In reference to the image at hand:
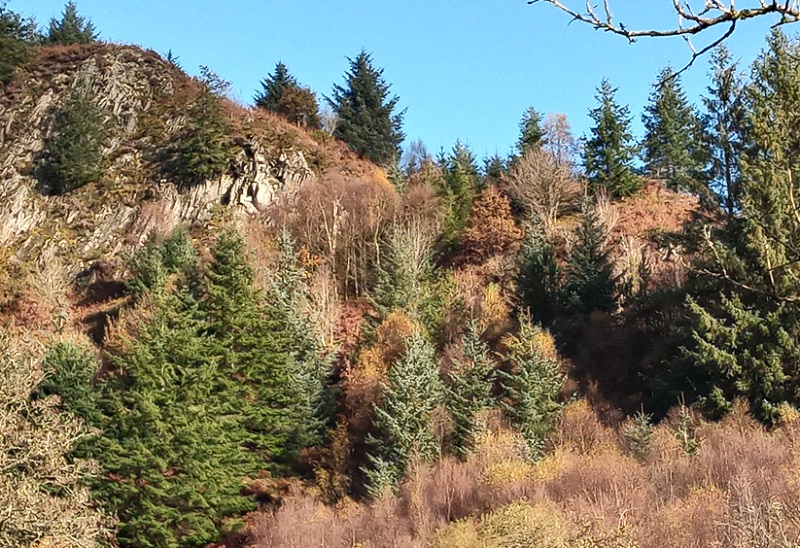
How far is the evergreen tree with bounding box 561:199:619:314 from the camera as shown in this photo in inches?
1262

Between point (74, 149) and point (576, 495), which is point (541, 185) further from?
point (74, 149)

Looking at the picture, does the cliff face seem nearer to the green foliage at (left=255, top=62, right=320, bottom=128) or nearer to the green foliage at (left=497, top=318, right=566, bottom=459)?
the green foliage at (left=255, top=62, right=320, bottom=128)

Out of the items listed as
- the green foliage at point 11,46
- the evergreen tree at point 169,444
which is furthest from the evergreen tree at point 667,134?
the green foliage at point 11,46

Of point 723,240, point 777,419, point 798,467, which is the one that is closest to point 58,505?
point 798,467

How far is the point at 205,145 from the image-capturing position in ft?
143

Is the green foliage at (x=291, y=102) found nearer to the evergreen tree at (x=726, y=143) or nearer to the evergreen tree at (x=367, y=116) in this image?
the evergreen tree at (x=367, y=116)

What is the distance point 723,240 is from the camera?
79.7ft

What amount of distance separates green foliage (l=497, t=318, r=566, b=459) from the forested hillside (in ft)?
0.28

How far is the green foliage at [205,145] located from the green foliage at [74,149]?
18.8 ft

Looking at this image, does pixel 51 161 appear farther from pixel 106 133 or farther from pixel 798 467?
pixel 798 467

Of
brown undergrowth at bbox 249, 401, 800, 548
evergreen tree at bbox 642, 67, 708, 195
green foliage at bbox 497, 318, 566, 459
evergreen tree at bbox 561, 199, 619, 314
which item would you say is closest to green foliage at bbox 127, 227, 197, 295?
brown undergrowth at bbox 249, 401, 800, 548

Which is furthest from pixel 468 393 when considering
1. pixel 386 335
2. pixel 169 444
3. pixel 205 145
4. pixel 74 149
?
pixel 74 149

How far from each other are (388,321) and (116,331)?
11.8 m

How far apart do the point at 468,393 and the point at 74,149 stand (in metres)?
32.2
